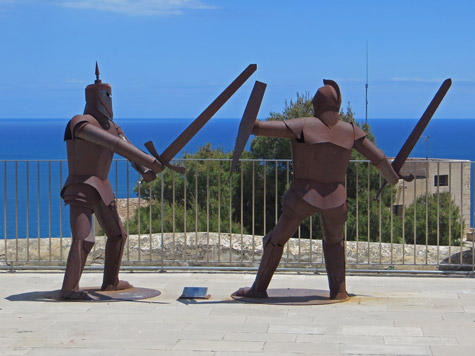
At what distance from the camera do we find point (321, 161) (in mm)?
7688

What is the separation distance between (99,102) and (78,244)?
4.36 ft

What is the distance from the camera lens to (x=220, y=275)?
9.82 meters

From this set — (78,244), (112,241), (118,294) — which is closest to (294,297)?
(118,294)

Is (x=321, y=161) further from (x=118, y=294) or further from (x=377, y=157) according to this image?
(x=118, y=294)

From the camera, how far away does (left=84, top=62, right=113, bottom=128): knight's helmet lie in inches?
314

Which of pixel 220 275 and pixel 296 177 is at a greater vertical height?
pixel 296 177

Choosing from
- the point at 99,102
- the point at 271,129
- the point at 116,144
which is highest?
the point at 99,102

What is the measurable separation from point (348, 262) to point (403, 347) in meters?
3.94

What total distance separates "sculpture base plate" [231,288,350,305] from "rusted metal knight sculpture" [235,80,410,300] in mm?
490

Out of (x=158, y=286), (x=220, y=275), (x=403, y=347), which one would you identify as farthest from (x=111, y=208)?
(x=403, y=347)

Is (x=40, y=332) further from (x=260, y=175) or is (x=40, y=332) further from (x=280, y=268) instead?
(x=260, y=175)

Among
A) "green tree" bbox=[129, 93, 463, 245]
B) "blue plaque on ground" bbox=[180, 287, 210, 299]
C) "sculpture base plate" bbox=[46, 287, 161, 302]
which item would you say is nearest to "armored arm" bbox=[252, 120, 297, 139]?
"blue plaque on ground" bbox=[180, 287, 210, 299]

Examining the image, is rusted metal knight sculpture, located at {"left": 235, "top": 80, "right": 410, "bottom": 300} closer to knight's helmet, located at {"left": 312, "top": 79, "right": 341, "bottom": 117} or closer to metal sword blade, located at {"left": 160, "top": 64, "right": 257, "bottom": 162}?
knight's helmet, located at {"left": 312, "top": 79, "right": 341, "bottom": 117}

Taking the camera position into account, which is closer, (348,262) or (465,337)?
(465,337)
